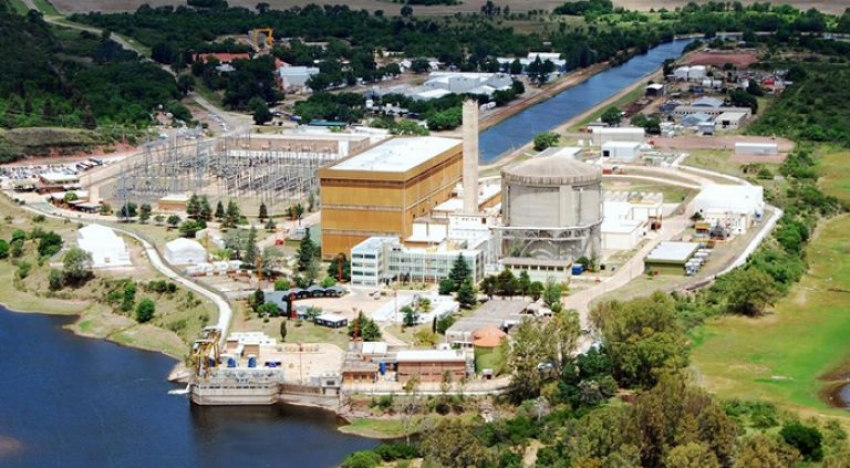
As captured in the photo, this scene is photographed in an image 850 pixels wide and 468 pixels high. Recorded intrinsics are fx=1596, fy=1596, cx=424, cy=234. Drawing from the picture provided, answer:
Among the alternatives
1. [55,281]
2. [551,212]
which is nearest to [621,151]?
[551,212]

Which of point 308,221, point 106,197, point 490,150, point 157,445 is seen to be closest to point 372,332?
point 157,445

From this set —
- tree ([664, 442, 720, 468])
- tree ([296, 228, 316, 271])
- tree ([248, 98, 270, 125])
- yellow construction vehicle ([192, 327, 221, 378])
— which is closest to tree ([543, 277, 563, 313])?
tree ([296, 228, 316, 271])

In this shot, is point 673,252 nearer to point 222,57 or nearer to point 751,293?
point 751,293

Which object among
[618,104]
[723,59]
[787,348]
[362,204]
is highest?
[723,59]

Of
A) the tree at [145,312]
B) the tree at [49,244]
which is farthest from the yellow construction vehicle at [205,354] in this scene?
the tree at [49,244]

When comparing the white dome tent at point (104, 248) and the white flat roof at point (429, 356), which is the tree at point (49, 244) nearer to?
the white dome tent at point (104, 248)

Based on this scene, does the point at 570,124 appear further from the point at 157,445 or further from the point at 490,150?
the point at 157,445

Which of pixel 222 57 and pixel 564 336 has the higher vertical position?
pixel 222 57
